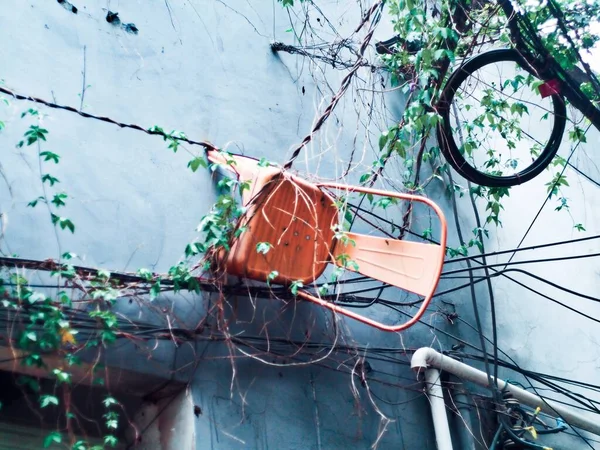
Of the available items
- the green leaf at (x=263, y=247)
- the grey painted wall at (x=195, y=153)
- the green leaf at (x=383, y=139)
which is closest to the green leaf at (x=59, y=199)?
the grey painted wall at (x=195, y=153)

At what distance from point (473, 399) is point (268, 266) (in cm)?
188

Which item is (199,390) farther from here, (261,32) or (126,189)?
(261,32)

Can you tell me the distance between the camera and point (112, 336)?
3.39 meters

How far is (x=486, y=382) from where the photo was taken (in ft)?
15.2

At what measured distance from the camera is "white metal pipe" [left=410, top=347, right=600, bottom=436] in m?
4.42

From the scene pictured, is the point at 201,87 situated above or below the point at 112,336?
above

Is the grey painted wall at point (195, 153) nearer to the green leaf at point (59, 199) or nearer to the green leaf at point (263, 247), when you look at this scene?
the green leaf at point (59, 199)

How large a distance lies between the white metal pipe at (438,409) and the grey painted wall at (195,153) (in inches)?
6.3

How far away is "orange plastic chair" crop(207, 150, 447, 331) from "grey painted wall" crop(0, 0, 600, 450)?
36cm

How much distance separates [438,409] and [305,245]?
4.59ft

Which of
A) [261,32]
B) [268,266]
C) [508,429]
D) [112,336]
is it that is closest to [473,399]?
[508,429]

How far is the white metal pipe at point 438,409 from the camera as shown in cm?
434

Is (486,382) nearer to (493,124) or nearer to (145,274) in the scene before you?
(493,124)

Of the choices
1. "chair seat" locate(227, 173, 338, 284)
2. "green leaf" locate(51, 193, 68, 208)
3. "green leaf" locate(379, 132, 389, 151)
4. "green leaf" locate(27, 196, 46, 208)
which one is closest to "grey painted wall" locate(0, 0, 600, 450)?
"green leaf" locate(27, 196, 46, 208)
